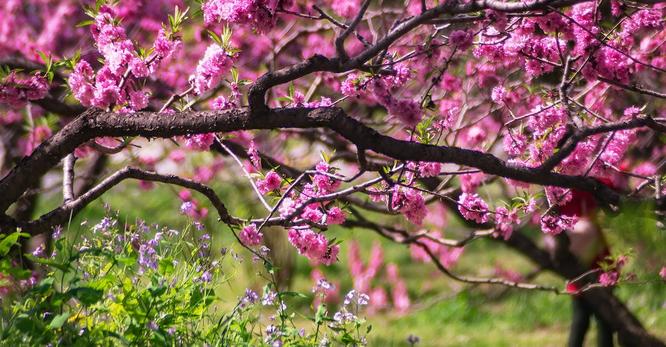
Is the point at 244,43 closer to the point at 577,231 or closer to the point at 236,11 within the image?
the point at 577,231

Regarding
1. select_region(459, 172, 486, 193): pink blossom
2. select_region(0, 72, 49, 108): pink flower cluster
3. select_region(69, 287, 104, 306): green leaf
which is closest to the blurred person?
select_region(459, 172, 486, 193): pink blossom

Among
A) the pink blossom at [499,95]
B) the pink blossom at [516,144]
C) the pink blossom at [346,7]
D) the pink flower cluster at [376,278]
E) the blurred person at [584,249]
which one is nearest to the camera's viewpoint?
the pink blossom at [516,144]

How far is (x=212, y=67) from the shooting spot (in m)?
4.18

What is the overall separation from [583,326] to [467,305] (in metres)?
2.16

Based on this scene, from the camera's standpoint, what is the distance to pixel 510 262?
11.0m

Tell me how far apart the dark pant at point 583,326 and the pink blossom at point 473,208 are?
→ 2.78 meters

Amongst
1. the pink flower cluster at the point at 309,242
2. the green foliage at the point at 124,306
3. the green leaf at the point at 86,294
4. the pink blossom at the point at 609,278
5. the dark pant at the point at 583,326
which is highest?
the dark pant at the point at 583,326

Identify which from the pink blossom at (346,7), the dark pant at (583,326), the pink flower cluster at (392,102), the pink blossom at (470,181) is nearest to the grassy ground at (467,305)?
the dark pant at (583,326)

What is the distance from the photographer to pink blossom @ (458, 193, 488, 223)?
443 centimetres

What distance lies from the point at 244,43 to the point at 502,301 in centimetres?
339

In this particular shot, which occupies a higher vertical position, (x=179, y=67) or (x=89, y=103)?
(x=179, y=67)

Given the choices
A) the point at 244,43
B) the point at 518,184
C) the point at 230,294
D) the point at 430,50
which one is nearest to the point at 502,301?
the point at 230,294

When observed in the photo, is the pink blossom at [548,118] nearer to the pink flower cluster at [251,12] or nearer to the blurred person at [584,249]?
the pink flower cluster at [251,12]

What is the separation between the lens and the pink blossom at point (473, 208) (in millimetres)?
4430
